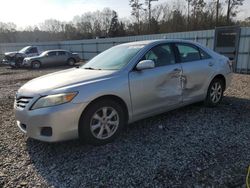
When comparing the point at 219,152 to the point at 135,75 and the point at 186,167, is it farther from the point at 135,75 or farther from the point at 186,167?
the point at 135,75

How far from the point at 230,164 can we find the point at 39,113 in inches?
101

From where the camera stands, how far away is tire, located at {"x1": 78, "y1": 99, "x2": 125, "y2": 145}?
126 inches

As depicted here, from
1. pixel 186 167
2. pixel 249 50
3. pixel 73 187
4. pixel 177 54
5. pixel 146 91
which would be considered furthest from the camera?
pixel 249 50

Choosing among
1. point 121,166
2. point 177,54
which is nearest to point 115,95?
point 121,166

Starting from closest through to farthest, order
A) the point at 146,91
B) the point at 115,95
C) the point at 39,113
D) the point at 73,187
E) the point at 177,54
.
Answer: the point at 73,187 < the point at 39,113 < the point at 115,95 < the point at 146,91 < the point at 177,54

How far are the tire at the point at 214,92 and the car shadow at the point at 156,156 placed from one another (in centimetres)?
71

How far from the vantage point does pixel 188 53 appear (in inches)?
180

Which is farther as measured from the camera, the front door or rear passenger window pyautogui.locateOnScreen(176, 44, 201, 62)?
rear passenger window pyautogui.locateOnScreen(176, 44, 201, 62)

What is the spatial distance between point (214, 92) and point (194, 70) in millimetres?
967

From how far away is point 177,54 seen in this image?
4.32m

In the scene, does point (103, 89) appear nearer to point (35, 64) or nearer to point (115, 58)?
point (115, 58)

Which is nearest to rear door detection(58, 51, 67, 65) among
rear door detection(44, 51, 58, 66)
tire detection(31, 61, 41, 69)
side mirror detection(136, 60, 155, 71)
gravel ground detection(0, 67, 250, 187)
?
rear door detection(44, 51, 58, 66)

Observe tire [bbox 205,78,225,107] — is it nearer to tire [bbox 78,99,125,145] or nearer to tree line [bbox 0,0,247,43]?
tire [bbox 78,99,125,145]

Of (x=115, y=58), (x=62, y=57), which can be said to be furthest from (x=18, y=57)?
(x=115, y=58)
